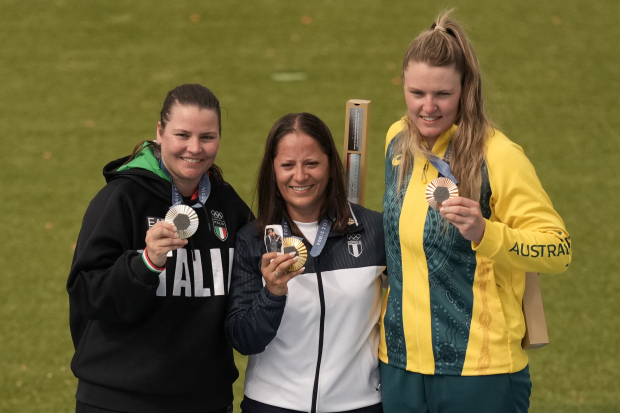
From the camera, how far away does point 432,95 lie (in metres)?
3.19

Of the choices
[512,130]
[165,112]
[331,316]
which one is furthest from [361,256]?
[512,130]

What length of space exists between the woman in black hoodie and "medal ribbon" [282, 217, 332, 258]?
0.27 metres

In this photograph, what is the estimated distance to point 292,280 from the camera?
3436mm

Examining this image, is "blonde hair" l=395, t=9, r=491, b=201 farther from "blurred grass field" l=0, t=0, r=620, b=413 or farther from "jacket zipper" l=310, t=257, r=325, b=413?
"blurred grass field" l=0, t=0, r=620, b=413

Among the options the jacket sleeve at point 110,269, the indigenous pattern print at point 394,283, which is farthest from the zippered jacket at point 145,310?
the indigenous pattern print at point 394,283

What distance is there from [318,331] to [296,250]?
15.6 inches

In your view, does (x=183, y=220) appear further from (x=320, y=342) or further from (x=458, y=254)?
(x=458, y=254)

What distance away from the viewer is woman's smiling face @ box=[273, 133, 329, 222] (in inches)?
135

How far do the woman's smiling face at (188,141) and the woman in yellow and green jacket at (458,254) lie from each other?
840 millimetres

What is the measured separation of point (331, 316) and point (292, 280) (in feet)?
0.75

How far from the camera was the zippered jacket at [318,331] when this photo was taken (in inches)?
132

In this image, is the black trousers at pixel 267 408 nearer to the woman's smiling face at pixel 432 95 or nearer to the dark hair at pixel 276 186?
the dark hair at pixel 276 186

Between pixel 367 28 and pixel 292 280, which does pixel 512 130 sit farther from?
pixel 292 280

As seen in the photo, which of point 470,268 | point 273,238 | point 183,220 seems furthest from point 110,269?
point 470,268
